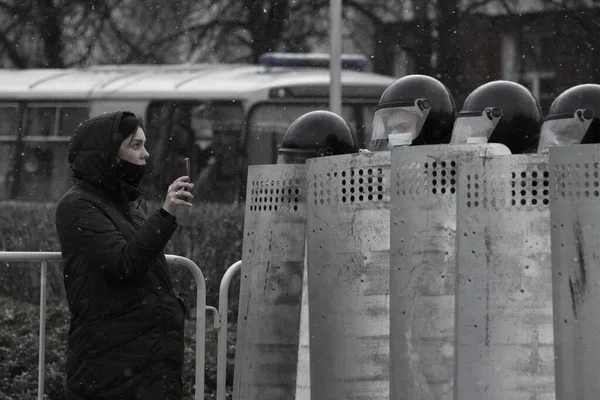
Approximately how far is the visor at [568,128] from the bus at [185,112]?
34.6 ft

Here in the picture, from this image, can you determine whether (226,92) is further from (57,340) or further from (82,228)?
(82,228)

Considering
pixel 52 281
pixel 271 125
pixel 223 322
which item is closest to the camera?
pixel 223 322

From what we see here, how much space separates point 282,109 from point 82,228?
10.9 meters

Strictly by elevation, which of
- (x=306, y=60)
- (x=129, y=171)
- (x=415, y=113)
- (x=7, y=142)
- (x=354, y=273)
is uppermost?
(x=306, y=60)

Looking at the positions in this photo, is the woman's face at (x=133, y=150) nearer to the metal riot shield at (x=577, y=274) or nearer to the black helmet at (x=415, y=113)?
the black helmet at (x=415, y=113)

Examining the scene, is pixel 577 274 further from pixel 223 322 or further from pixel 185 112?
pixel 185 112

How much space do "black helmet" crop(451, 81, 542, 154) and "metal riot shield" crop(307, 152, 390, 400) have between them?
0.36m

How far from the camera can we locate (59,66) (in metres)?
18.6

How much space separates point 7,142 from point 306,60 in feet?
13.3

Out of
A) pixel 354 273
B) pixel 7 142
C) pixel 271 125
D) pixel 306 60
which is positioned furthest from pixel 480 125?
pixel 7 142

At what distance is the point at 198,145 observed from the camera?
15836 mm

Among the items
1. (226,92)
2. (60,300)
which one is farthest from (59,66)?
(60,300)

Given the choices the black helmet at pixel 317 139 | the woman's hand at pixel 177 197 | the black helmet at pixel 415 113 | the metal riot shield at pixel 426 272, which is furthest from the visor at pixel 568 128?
the woman's hand at pixel 177 197

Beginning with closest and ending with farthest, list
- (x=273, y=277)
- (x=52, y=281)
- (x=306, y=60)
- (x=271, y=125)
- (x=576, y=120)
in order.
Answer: (x=576, y=120) → (x=273, y=277) → (x=52, y=281) → (x=271, y=125) → (x=306, y=60)
